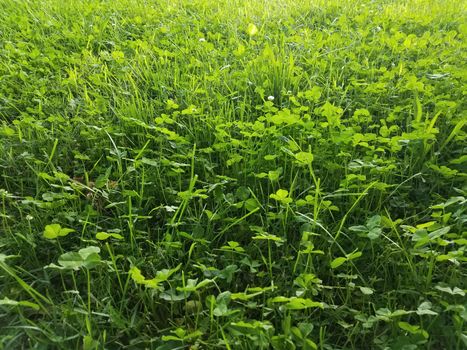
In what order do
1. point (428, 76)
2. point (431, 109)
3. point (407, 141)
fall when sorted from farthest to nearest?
point (428, 76), point (431, 109), point (407, 141)

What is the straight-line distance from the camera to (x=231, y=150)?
224 centimetres

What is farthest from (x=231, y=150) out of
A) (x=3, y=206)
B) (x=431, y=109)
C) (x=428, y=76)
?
(x=428, y=76)

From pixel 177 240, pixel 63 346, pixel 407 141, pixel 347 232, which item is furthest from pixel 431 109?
pixel 63 346

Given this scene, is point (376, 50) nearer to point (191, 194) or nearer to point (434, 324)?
point (191, 194)

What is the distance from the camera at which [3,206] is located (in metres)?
1.92

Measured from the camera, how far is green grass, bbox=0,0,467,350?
1.51 m

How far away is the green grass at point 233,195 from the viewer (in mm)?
1509

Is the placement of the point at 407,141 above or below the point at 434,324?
above

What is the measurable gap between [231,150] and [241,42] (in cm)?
170

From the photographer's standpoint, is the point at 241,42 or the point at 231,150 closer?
the point at 231,150

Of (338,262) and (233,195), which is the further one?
(233,195)

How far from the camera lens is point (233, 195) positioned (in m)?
2.01

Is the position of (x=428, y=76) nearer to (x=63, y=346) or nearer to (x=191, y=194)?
(x=191, y=194)

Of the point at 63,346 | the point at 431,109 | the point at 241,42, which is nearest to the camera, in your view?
the point at 63,346
